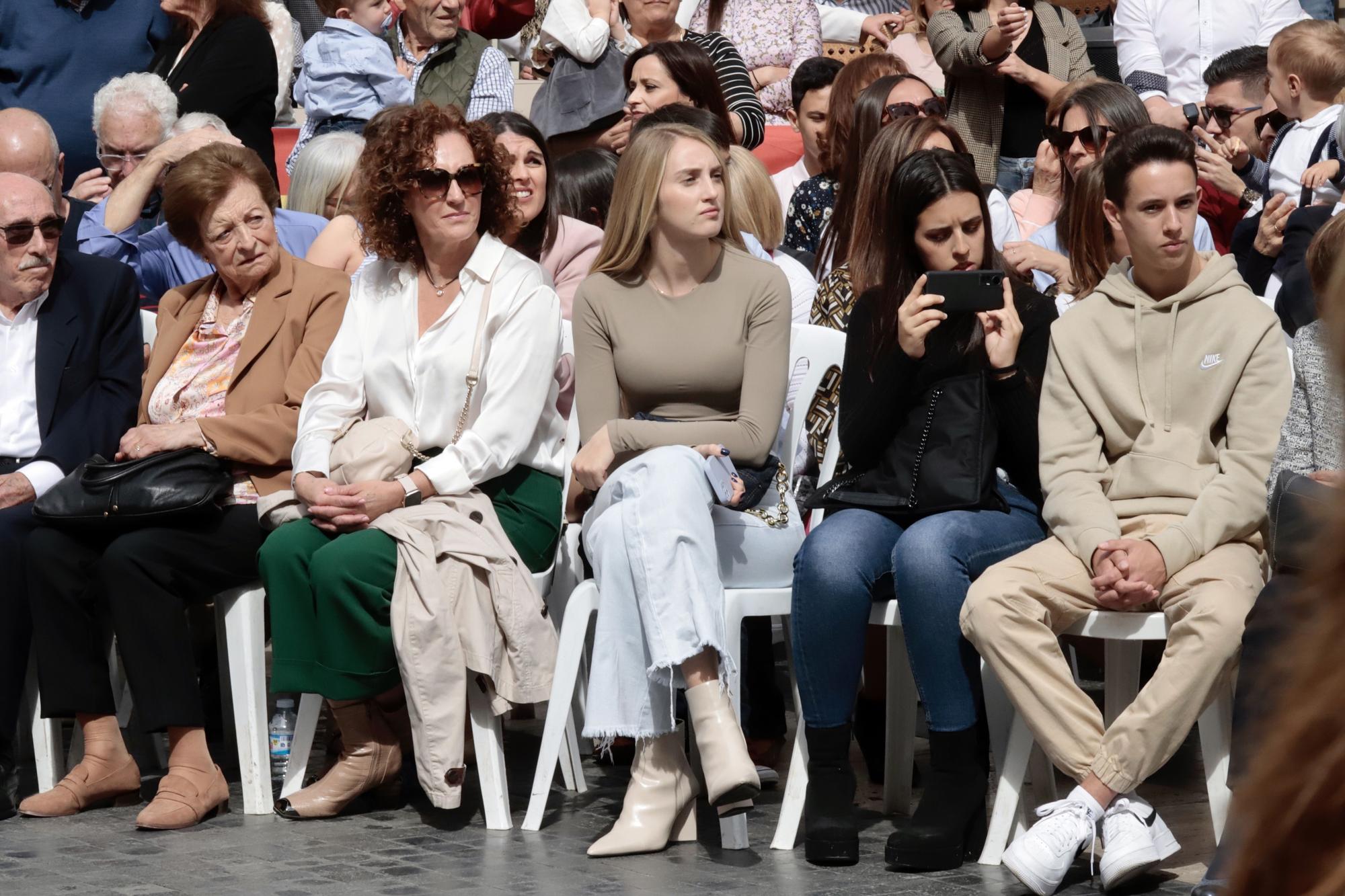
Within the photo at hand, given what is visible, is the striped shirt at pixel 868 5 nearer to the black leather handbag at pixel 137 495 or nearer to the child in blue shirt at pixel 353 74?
the child in blue shirt at pixel 353 74

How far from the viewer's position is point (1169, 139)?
4379mm

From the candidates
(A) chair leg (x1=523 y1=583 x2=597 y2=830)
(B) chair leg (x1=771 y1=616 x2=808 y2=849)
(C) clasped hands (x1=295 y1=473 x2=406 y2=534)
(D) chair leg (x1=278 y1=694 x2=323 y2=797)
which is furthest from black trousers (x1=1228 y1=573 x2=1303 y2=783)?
(D) chair leg (x1=278 y1=694 x2=323 y2=797)

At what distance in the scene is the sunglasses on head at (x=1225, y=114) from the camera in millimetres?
6859

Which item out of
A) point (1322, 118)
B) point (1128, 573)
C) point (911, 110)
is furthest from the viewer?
point (1322, 118)

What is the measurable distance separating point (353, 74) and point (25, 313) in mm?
2609

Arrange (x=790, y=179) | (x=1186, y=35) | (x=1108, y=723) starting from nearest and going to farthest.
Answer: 1. (x=1108, y=723)
2. (x=790, y=179)
3. (x=1186, y=35)

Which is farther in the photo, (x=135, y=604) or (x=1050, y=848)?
(x=135, y=604)

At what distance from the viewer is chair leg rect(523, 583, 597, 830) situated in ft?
14.6

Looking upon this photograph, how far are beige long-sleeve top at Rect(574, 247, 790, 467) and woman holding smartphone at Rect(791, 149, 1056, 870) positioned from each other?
211 millimetres

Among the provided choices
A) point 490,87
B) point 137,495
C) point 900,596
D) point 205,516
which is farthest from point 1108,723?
point 490,87

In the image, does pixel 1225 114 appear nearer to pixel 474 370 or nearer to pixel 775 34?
pixel 775 34

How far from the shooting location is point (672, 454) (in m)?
4.36

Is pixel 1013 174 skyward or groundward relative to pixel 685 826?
skyward

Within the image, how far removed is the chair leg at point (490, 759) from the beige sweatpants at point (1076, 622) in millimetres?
1239
